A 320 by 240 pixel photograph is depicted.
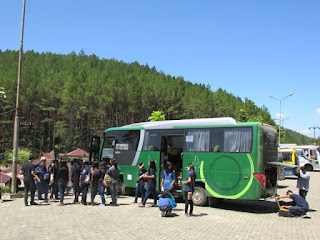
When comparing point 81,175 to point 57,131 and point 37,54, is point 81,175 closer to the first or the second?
point 57,131

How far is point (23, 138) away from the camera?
6581 cm

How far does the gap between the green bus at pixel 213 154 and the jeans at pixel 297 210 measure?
3.49 ft

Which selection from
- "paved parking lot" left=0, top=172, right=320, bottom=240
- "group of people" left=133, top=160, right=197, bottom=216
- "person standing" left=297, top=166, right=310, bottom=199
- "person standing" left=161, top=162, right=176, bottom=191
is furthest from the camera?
"person standing" left=297, top=166, right=310, bottom=199

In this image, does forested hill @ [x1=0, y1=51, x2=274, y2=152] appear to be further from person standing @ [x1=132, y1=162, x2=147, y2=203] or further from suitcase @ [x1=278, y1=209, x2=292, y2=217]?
suitcase @ [x1=278, y1=209, x2=292, y2=217]

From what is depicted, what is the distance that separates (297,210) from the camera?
9812 millimetres

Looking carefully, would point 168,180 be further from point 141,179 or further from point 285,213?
point 285,213

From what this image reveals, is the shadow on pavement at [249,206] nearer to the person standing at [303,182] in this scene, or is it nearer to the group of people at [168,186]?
the person standing at [303,182]

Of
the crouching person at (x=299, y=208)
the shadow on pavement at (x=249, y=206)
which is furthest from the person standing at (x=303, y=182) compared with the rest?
the crouching person at (x=299, y=208)

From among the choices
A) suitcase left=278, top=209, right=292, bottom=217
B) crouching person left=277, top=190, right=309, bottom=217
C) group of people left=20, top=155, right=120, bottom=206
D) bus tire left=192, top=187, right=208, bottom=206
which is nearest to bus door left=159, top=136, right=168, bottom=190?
bus tire left=192, top=187, right=208, bottom=206

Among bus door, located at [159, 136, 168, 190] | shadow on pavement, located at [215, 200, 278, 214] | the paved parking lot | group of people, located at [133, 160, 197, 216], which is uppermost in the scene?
bus door, located at [159, 136, 168, 190]

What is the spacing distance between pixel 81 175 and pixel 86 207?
1.21m

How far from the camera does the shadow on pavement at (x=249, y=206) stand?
1148 centimetres

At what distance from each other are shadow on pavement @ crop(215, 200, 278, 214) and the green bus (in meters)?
0.61

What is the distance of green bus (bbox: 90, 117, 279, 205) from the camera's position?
1077 centimetres
